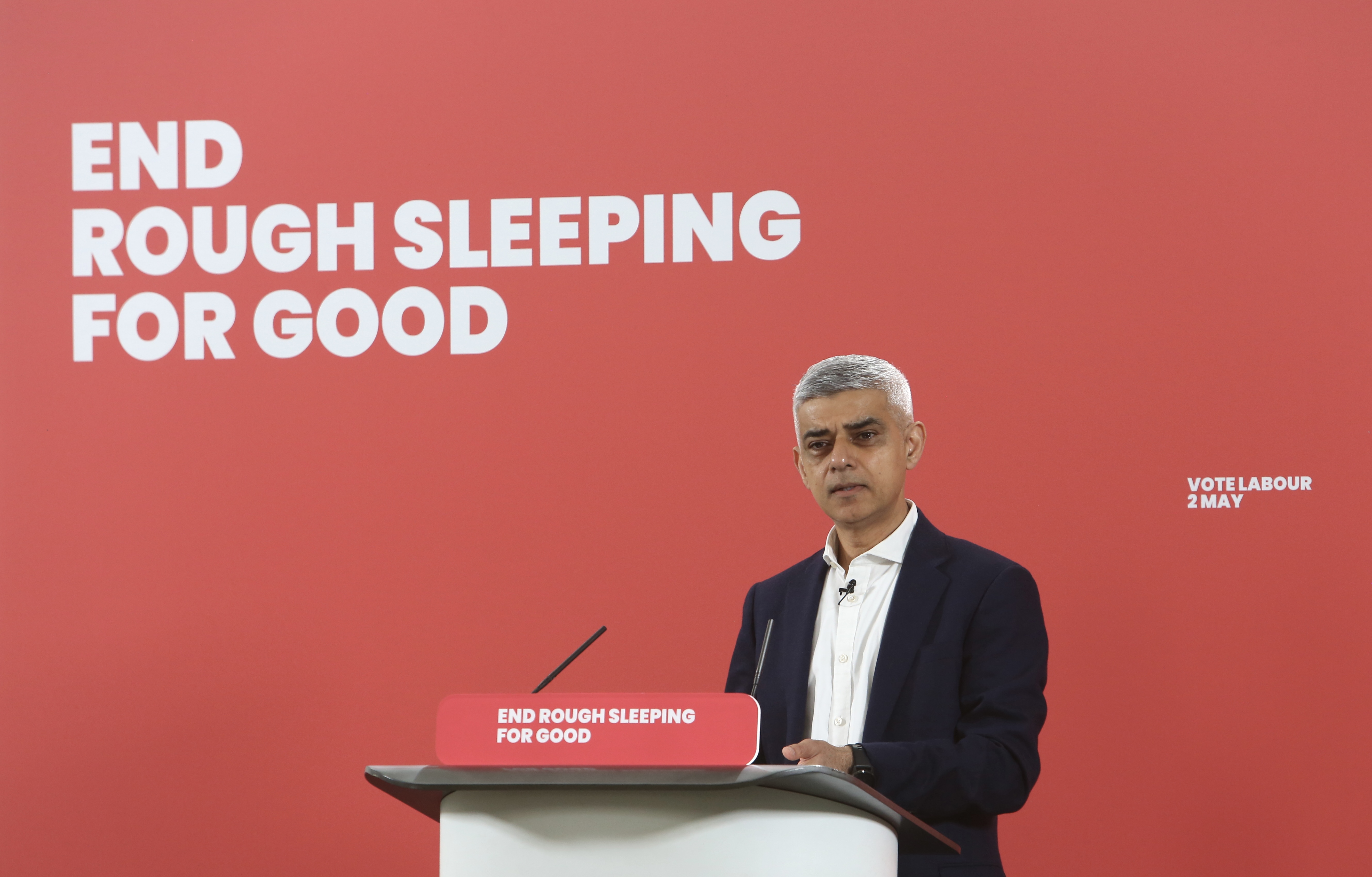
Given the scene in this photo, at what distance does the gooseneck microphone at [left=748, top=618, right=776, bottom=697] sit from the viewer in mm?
1945

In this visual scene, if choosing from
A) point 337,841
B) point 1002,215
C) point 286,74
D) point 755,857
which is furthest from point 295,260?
point 755,857

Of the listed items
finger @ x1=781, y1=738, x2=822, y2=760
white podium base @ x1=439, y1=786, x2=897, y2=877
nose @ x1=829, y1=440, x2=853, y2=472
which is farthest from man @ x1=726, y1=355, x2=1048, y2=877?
white podium base @ x1=439, y1=786, x2=897, y2=877

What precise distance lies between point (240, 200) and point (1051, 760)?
2186mm

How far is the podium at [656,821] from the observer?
122 cm

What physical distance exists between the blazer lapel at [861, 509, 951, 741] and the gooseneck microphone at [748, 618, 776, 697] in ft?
0.54

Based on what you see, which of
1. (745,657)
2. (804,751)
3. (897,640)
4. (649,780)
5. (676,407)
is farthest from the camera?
(676,407)

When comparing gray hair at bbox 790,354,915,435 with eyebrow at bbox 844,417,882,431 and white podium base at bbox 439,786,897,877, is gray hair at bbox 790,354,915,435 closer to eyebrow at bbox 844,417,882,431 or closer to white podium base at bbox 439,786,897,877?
eyebrow at bbox 844,417,882,431

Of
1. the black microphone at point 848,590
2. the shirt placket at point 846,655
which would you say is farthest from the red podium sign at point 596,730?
the black microphone at point 848,590

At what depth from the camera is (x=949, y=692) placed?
6.40 ft

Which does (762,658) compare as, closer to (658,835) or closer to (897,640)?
(897,640)

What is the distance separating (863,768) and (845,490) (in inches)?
22.7

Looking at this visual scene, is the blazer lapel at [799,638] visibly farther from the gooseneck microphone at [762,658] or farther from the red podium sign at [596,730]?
the red podium sign at [596,730]

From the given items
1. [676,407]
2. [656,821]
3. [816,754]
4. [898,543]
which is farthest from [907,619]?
[676,407]

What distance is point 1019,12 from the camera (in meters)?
2.95
